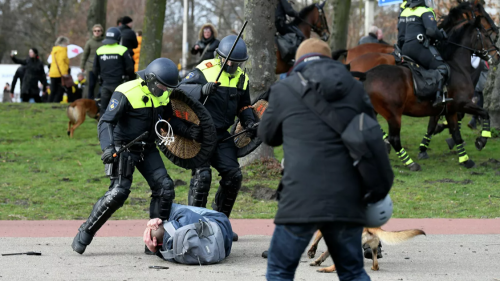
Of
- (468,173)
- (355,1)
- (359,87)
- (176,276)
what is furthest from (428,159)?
(355,1)

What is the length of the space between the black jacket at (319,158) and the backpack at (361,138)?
0.11ft

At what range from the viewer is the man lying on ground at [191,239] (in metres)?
6.16

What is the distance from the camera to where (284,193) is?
4.02m

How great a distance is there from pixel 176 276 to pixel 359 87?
2.54 m

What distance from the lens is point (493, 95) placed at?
48.3ft

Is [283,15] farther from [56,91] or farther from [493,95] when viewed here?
[56,91]

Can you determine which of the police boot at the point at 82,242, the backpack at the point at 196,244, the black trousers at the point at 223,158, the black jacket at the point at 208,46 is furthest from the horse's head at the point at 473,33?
the police boot at the point at 82,242

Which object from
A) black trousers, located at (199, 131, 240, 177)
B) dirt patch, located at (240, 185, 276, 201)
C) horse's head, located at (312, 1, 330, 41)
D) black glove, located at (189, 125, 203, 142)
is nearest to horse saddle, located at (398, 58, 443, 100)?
dirt patch, located at (240, 185, 276, 201)

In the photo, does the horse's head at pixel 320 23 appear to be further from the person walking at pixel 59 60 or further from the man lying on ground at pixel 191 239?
the man lying on ground at pixel 191 239

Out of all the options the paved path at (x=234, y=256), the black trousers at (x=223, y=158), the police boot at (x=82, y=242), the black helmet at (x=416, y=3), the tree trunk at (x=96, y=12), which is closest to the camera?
the paved path at (x=234, y=256)

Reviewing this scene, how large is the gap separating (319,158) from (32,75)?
17767mm

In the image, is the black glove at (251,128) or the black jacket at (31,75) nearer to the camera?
the black glove at (251,128)

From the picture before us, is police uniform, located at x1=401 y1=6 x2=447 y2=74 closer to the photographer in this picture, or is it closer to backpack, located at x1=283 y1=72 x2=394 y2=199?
backpack, located at x1=283 y1=72 x2=394 y2=199

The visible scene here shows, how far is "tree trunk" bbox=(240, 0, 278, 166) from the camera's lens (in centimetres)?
1108
